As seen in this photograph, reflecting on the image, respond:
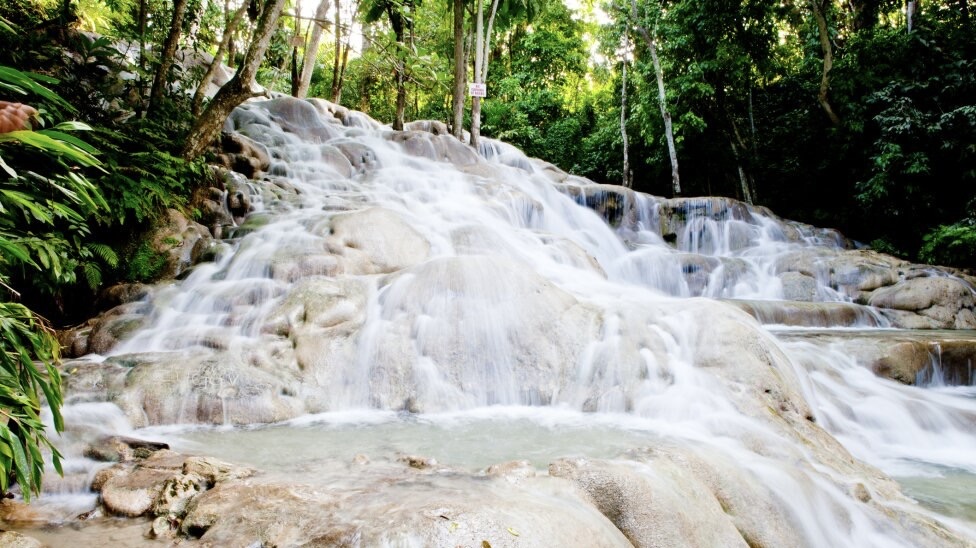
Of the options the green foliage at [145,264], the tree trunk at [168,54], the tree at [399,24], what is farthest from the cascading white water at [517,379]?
the tree trunk at [168,54]

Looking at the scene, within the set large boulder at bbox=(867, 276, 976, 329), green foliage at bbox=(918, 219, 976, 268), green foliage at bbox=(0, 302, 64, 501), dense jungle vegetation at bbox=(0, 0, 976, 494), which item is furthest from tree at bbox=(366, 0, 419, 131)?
green foliage at bbox=(918, 219, 976, 268)

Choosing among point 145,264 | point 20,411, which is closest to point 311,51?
point 145,264

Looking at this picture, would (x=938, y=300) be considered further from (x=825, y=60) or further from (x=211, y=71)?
(x=211, y=71)

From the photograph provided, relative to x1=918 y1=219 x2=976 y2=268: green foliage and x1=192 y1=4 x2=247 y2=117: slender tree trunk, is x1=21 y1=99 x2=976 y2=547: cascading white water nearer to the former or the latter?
x1=192 y1=4 x2=247 y2=117: slender tree trunk

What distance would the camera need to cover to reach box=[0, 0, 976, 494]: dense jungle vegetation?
232 inches

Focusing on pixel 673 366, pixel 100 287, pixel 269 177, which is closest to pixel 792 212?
pixel 673 366

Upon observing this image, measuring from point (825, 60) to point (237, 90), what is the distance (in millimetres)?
15147

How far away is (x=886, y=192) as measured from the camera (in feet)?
39.2

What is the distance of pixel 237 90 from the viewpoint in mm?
6586

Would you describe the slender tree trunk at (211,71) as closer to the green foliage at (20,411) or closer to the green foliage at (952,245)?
the green foliage at (20,411)

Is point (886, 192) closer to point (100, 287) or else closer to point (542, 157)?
point (542, 157)

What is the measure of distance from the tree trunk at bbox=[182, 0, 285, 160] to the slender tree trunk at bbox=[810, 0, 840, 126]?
14356mm

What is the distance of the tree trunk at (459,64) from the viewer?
1282 centimetres

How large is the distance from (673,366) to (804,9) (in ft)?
59.0
